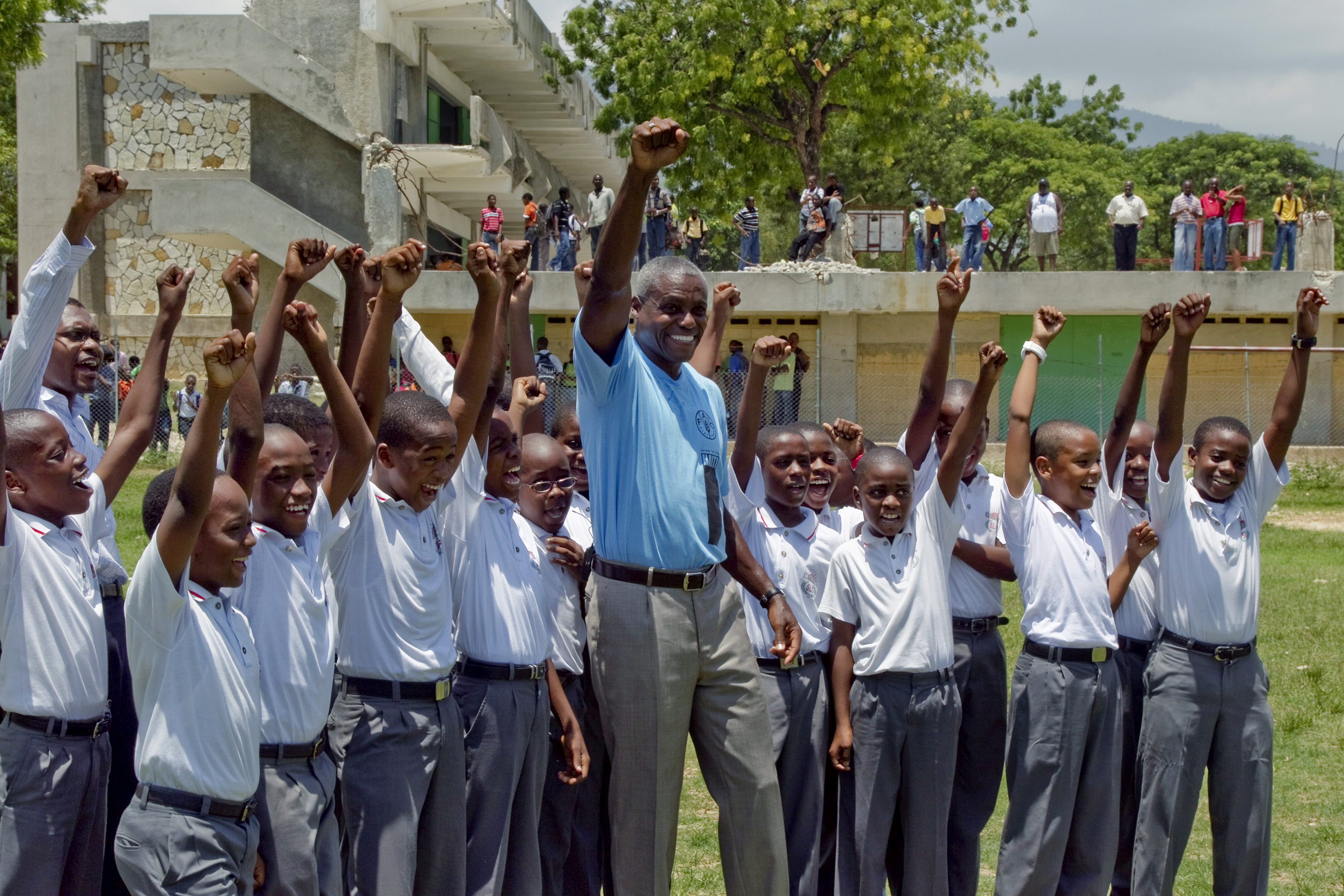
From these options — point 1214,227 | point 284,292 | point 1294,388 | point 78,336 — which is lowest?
point 1294,388

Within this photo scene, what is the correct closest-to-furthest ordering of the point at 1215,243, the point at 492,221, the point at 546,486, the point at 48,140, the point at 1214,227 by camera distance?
the point at 546,486
the point at 492,221
the point at 1214,227
the point at 1215,243
the point at 48,140

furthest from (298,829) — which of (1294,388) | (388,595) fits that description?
(1294,388)

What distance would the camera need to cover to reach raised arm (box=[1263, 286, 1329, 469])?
4836 mm

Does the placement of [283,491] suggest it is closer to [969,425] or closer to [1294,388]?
[969,425]

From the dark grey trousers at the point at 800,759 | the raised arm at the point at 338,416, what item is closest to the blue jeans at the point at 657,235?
the dark grey trousers at the point at 800,759

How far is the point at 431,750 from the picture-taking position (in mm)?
3816

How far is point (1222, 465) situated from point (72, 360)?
4.33m

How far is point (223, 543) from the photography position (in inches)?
132

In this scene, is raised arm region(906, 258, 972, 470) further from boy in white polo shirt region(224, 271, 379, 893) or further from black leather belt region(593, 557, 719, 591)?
boy in white polo shirt region(224, 271, 379, 893)

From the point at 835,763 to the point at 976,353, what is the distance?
67.0ft

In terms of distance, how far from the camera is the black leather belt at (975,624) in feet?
16.2

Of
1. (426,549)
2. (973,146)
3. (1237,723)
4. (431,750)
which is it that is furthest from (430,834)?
(973,146)

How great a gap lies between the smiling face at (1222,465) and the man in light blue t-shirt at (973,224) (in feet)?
56.2

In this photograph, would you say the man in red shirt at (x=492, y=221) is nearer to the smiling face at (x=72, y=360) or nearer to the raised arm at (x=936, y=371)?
the smiling face at (x=72, y=360)
